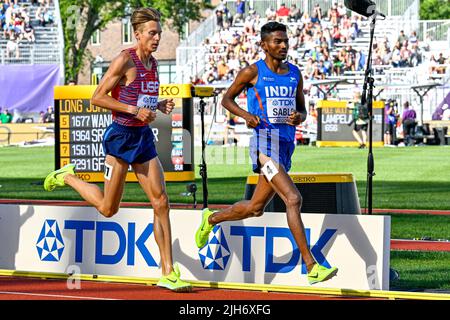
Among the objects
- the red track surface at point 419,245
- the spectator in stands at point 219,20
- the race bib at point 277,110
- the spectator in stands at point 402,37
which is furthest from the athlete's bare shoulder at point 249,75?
the spectator in stands at point 219,20

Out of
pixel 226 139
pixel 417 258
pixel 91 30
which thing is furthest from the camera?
pixel 91 30

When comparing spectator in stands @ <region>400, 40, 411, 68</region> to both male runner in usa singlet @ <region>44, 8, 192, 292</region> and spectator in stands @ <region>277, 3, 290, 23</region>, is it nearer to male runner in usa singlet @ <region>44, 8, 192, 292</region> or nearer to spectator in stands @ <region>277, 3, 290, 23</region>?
spectator in stands @ <region>277, 3, 290, 23</region>

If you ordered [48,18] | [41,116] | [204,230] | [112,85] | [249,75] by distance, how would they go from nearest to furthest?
[112,85] → [249,75] → [204,230] → [41,116] → [48,18]

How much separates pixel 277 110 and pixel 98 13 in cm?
5570

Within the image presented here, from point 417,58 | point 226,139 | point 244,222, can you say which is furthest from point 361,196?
point 417,58

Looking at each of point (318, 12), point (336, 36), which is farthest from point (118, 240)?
point (318, 12)

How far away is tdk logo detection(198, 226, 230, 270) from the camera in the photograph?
9648 mm

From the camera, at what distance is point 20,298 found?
858 cm

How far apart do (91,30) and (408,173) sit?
40.0m

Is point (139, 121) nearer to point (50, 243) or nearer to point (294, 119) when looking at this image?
point (294, 119)

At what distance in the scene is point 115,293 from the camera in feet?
29.1

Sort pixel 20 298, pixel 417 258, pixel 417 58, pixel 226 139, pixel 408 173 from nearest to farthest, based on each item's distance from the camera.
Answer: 1. pixel 20 298
2. pixel 417 258
3. pixel 408 173
4. pixel 226 139
5. pixel 417 58

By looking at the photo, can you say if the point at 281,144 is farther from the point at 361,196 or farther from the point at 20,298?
the point at 361,196

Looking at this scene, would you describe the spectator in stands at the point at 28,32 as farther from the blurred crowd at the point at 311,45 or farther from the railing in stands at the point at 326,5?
the railing in stands at the point at 326,5
